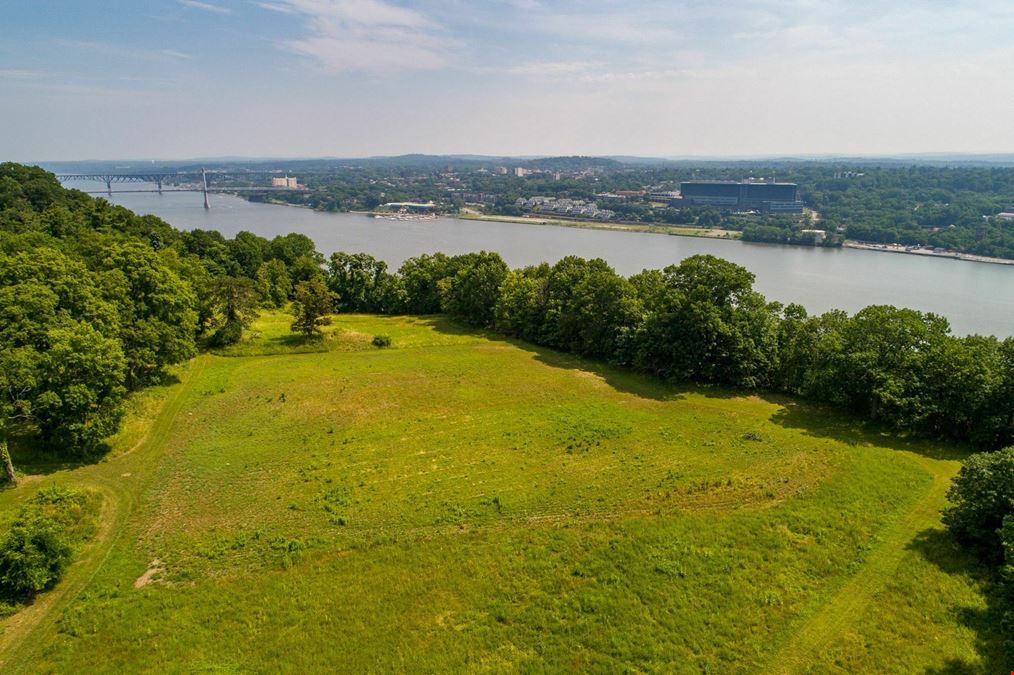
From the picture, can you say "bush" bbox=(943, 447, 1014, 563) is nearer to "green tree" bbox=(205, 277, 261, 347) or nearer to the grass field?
the grass field

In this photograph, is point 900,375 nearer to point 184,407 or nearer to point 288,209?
point 184,407

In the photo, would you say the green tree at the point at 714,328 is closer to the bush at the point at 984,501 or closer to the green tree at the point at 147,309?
the bush at the point at 984,501

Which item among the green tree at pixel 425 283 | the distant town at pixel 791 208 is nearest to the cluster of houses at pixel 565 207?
the distant town at pixel 791 208

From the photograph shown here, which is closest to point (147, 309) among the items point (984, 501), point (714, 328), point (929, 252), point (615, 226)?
point (714, 328)

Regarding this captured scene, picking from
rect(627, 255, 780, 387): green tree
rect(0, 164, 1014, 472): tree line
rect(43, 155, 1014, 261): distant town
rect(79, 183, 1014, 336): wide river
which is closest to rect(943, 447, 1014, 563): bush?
rect(0, 164, 1014, 472): tree line

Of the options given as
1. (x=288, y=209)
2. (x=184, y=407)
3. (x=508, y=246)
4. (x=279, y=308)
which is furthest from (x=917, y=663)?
(x=288, y=209)
